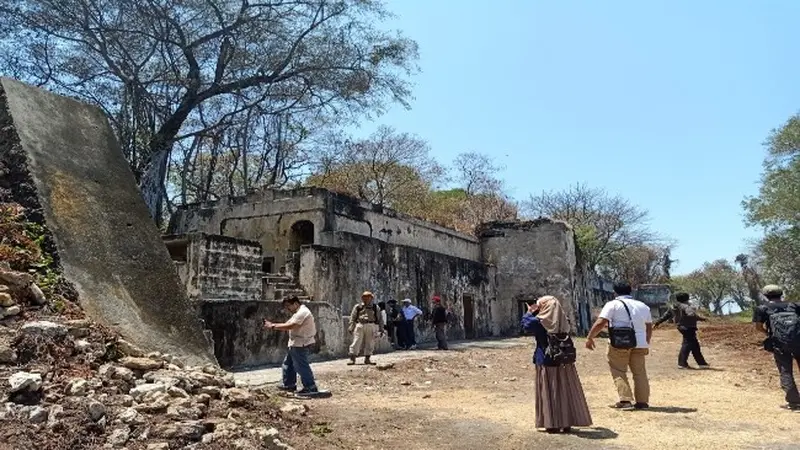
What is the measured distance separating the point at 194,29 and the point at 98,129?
12.7 meters

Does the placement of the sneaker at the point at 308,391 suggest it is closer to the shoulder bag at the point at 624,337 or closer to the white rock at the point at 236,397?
the white rock at the point at 236,397

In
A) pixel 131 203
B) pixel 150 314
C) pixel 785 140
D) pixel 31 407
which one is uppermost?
pixel 785 140

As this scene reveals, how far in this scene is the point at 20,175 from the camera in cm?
651

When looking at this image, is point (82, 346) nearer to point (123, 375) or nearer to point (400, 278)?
point (123, 375)

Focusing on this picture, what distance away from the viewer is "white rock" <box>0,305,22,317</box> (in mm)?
4969

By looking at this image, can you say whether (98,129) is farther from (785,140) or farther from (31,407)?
(785,140)

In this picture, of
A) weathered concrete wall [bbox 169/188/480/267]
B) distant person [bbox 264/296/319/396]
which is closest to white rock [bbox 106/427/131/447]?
distant person [bbox 264/296/319/396]

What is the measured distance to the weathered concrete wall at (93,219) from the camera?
237 inches

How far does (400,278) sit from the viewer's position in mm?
17875

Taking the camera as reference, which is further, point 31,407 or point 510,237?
point 510,237

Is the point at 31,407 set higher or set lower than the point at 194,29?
lower

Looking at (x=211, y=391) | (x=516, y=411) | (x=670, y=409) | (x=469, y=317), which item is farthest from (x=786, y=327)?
(x=469, y=317)

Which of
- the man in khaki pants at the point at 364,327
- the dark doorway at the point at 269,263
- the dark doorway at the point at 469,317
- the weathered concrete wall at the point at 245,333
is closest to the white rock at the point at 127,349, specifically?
the weathered concrete wall at the point at 245,333

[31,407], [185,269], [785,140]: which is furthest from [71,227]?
[785,140]
